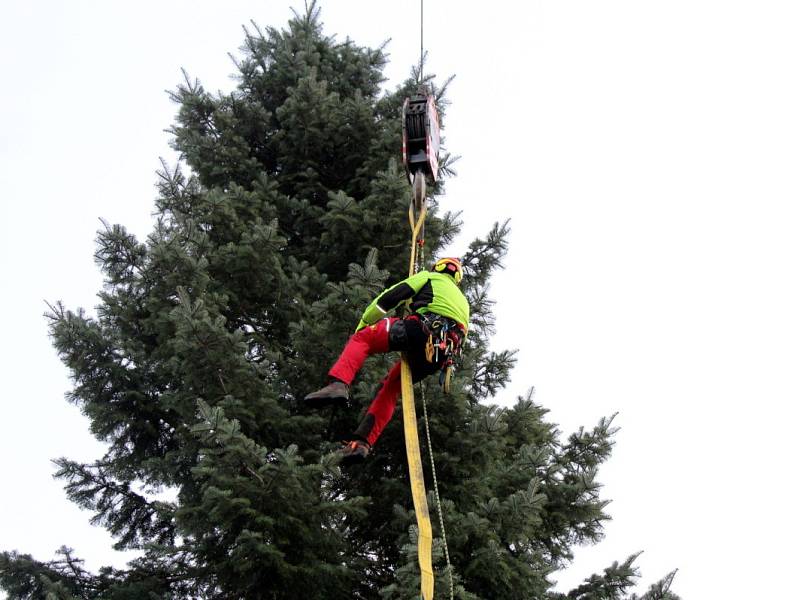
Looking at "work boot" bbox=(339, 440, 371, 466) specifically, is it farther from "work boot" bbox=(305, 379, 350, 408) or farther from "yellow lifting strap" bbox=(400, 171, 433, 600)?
"work boot" bbox=(305, 379, 350, 408)

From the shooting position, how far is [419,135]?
8.12 m

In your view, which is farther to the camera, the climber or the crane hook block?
the crane hook block

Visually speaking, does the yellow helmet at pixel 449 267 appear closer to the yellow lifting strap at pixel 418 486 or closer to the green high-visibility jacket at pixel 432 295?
the green high-visibility jacket at pixel 432 295

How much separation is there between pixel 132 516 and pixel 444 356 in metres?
3.44

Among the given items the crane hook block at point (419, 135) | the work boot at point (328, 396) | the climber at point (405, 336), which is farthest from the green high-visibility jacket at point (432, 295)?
the crane hook block at point (419, 135)

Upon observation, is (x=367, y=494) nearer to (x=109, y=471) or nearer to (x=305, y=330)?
(x=305, y=330)

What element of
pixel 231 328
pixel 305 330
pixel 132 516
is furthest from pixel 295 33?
pixel 132 516

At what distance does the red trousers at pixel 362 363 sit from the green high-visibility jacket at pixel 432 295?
0.55 ft

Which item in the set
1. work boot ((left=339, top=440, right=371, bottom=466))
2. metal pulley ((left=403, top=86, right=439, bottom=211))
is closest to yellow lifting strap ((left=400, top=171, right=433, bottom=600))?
work boot ((left=339, top=440, right=371, bottom=466))

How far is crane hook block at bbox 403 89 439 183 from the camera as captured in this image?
26.3 feet

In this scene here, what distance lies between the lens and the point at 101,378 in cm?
819

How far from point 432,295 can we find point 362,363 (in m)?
0.74

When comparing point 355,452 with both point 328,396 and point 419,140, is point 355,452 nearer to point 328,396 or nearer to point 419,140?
point 328,396

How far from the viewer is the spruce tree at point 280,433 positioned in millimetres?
6965
